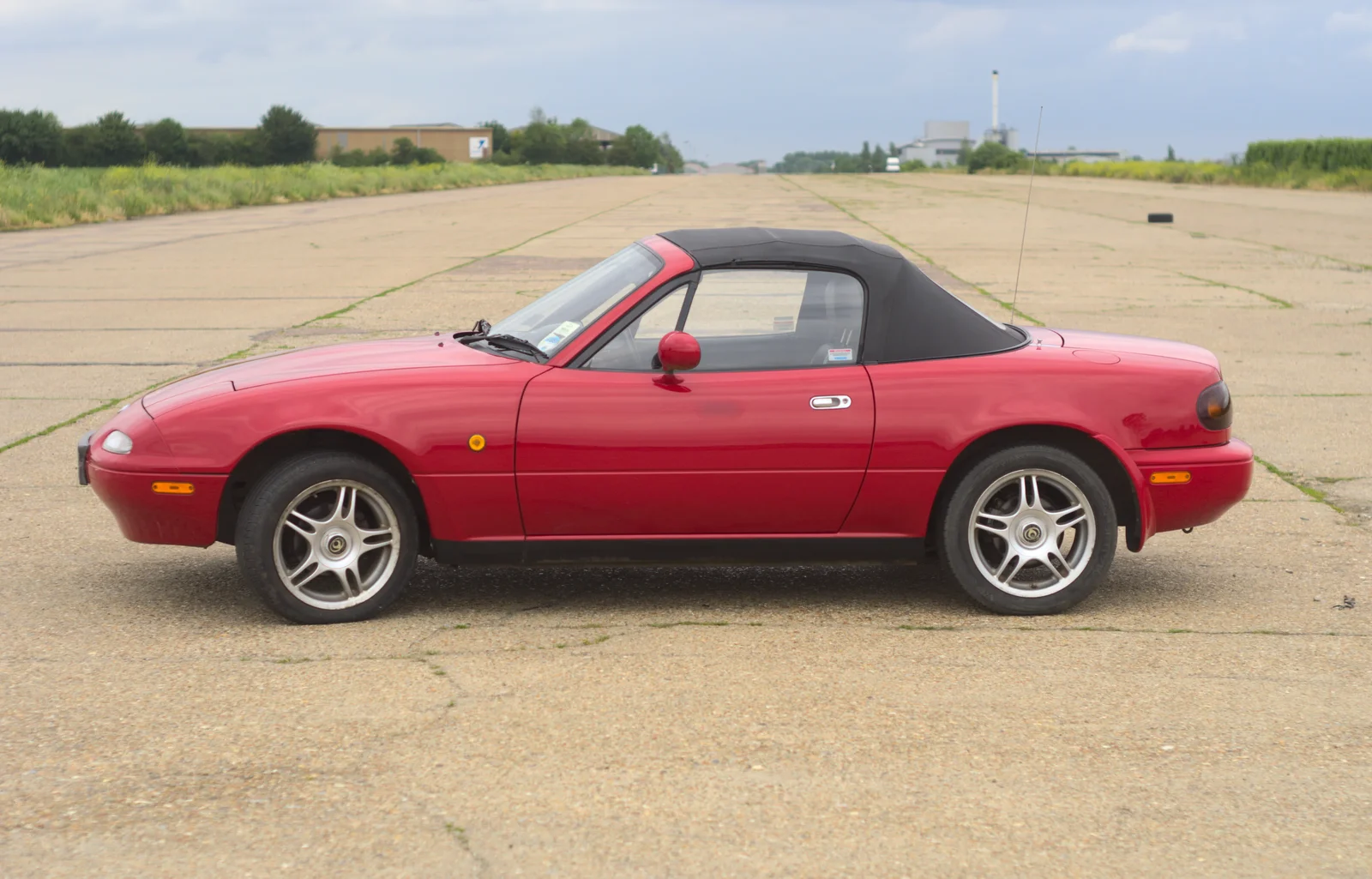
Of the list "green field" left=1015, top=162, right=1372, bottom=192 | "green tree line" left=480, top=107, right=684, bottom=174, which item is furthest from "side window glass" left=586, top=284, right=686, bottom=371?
"green tree line" left=480, top=107, right=684, bottom=174

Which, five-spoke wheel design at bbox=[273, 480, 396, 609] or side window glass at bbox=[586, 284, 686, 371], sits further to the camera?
side window glass at bbox=[586, 284, 686, 371]

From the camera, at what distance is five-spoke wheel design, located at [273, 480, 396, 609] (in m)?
4.93

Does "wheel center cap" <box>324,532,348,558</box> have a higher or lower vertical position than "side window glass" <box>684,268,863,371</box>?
lower

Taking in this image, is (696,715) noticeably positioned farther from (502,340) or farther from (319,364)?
(319,364)

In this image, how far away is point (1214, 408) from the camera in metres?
5.26

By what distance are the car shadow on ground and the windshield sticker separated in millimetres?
883

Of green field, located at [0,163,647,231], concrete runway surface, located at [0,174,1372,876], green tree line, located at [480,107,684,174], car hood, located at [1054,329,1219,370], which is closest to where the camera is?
concrete runway surface, located at [0,174,1372,876]

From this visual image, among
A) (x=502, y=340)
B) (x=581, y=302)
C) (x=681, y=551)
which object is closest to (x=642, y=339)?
(x=581, y=302)

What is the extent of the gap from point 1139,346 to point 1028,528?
3.05 ft

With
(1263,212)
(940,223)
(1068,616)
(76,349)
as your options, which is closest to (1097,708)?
(1068,616)

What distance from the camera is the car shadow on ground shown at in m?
5.24

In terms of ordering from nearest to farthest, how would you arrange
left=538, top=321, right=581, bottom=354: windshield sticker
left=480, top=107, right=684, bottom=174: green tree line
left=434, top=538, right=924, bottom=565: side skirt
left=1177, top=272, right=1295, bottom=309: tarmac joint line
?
left=434, top=538, right=924, bottom=565: side skirt < left=538, top=321, right=581, bottom=354: windshield sticker < left=1177, top=272, right=1295, bottom=309: tarmac joint line < left=480, top=107, right=684, bottom=174: green tree line

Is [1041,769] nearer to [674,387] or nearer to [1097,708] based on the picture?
[1097,708]

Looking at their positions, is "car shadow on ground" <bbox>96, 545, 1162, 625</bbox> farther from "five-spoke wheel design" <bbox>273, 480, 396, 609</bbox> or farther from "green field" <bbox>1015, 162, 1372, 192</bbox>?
"green field" <bbox>1015, 162, 1372, 192</bbox>
